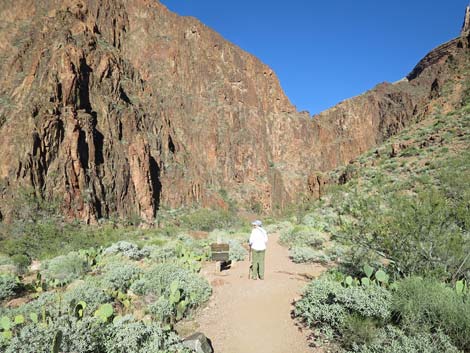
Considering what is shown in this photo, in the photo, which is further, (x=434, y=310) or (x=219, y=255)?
(x=219, y=255)

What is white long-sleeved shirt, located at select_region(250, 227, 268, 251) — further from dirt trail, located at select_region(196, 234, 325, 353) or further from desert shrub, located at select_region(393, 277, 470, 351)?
desert shrub, located at select_region(393, 277, 470, 351)

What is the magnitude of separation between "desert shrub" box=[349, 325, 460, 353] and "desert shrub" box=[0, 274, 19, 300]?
28.3 ft

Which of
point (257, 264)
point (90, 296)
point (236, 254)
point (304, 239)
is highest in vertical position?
point (257, 264)

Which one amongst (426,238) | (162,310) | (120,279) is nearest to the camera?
(162,310)

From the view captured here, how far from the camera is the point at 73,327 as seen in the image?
13.3 ft

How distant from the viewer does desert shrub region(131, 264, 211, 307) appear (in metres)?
7.20

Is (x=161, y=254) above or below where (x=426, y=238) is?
below

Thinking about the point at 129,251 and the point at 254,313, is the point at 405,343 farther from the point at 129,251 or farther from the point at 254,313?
the point at 129,251

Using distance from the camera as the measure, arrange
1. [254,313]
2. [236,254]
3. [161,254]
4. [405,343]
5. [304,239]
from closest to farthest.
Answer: [405,343] → [254,313] → [236,254] → [161,254] → [304,239]

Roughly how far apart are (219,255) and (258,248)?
243 cm

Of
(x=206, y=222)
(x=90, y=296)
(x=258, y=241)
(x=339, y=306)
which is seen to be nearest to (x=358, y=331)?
(x=339, y=306)

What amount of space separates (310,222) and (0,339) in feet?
63.5

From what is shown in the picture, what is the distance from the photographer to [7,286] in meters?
8.52

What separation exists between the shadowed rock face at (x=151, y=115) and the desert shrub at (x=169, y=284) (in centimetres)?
2933
